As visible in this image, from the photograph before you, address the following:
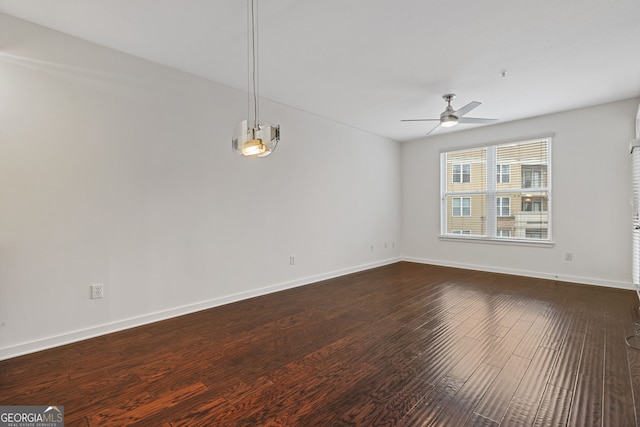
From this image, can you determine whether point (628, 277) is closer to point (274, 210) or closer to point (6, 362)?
point (274, 210)

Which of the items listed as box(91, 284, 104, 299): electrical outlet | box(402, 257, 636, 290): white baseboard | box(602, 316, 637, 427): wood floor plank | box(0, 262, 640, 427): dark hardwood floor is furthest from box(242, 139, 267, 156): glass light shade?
box(402, 257, 636, 290): white baseboard

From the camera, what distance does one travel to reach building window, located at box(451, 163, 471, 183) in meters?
5.90

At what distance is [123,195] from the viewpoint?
9.57 ft

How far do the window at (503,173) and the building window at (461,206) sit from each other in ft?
2.16

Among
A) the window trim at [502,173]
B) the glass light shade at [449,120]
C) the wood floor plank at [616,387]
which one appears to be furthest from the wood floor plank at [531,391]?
the window trim at [502,173]

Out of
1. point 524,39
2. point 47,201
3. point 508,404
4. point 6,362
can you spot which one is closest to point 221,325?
point 6,362

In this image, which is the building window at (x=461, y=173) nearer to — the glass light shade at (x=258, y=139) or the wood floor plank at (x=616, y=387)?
the wood floor plank at (x=616, y=387)

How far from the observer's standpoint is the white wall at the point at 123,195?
7.95 ft

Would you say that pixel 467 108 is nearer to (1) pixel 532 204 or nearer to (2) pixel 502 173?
(2) pixel 502 173

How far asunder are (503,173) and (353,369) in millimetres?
4950

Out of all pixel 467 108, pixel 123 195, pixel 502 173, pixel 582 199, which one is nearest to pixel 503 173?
pixel 502 173

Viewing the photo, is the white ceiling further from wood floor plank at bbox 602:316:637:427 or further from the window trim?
wood floor plank at bbox 602:316:637:427

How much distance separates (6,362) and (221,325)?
1.60 metres

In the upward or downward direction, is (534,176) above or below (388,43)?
below
